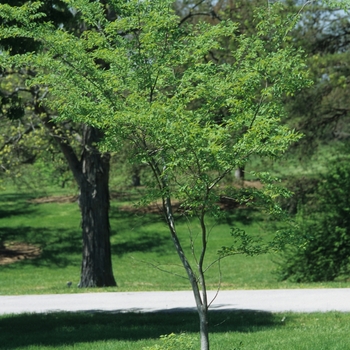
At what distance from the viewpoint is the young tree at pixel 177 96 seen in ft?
23.4

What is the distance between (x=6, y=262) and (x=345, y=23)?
1437cm

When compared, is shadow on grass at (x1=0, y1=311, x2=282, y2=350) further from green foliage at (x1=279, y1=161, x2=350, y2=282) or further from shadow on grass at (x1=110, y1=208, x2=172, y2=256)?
shadow on grass at (x1=110, y1=208, x2=172, y2=256)

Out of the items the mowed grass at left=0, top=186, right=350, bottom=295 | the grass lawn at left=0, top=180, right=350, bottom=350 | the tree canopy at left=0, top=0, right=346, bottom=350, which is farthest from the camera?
the mowed grass at left=0, top=186, right=350, bottom=295

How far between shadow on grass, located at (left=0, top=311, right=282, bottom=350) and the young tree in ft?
10.2

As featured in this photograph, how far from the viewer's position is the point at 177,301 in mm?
14555

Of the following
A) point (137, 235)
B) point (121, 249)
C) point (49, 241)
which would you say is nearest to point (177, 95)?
point (121, 249)

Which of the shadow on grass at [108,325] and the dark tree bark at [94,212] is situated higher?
the dark tree bark at [94,212]

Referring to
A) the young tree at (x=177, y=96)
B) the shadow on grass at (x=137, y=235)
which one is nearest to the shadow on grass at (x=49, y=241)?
the shadow on grass at (x=137, y=235)

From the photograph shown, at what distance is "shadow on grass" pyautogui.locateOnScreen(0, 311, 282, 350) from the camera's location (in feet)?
33.8

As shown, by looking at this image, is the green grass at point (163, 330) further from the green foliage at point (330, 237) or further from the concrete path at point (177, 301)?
the green foliage at point (330, 237)

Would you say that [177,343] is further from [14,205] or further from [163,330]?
[14,205]

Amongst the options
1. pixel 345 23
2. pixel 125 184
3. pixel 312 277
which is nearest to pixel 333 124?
pixel 345 23

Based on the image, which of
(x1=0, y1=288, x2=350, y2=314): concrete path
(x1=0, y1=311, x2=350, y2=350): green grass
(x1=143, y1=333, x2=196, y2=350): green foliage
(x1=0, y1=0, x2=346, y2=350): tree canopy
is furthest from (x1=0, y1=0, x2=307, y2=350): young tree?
(x1=0, y1=288, x2=350, y2=314): concrete path

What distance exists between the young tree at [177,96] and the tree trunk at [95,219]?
37.2 feet
